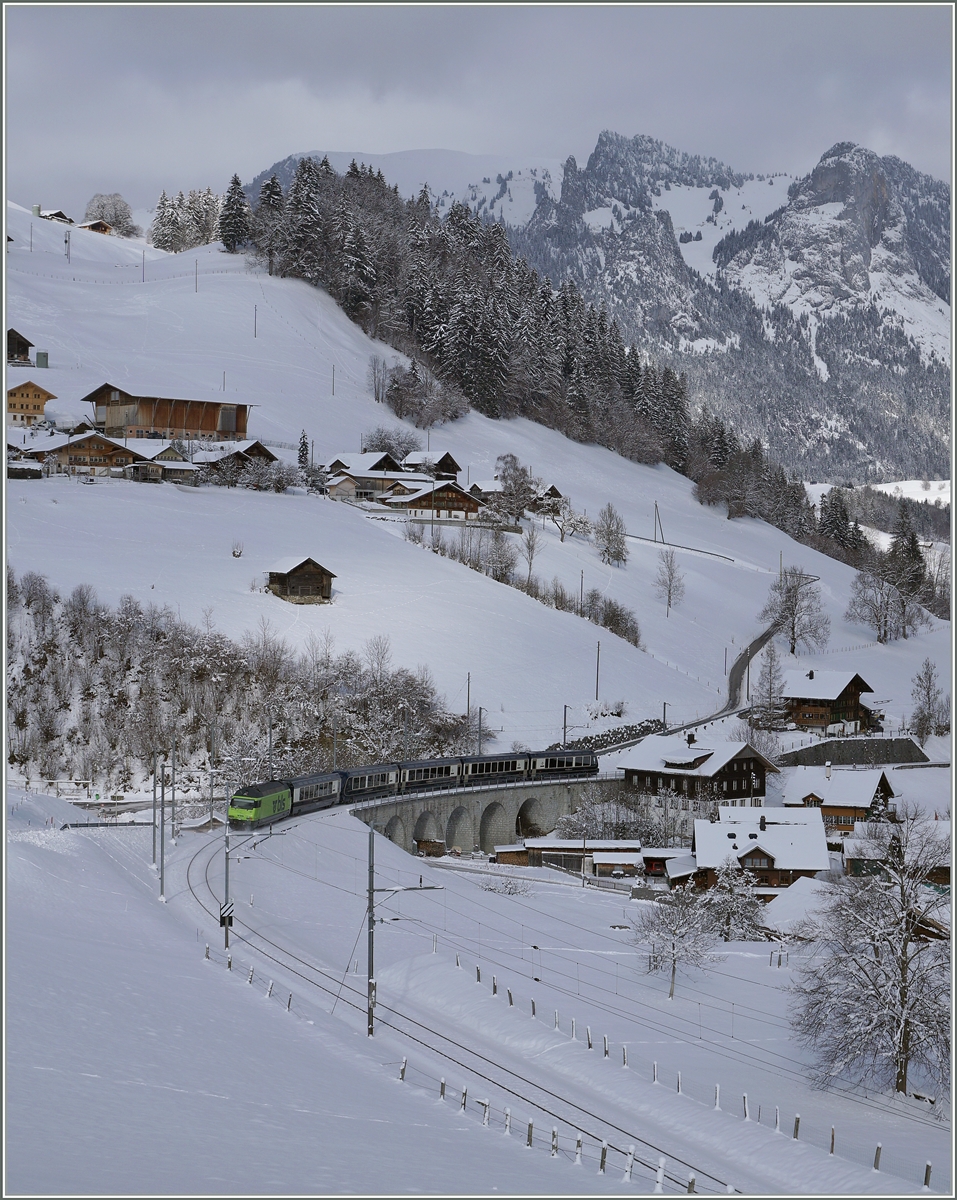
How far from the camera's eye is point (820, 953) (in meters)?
42.2

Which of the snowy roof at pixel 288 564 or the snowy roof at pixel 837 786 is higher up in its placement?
the snowy roof at pixel 288 564

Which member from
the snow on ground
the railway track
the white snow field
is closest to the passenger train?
the white snow field

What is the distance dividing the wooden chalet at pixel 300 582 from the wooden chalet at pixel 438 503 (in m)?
25.2

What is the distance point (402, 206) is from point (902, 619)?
92.9 m

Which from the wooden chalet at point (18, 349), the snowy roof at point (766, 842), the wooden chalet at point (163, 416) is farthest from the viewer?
the wooden chalet at point (18, 349)

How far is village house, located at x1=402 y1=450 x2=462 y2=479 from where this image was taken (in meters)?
112

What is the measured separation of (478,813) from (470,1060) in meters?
35.0

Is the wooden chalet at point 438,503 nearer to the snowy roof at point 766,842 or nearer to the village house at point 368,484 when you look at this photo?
the village house at point 368,484

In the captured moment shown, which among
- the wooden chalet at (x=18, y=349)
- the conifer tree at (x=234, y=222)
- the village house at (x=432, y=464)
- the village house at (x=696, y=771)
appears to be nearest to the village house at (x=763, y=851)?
the village house at (x=696, y=771)

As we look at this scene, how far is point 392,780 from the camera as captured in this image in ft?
197

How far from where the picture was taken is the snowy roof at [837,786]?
66.9 metres

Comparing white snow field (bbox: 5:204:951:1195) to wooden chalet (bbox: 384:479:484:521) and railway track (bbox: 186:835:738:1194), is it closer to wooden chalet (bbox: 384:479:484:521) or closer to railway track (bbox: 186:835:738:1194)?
railway track (bbox: 186:835:738:1194)

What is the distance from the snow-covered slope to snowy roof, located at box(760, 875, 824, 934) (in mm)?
24884

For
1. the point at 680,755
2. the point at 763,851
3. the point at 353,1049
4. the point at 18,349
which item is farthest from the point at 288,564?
the point at 353,1049
